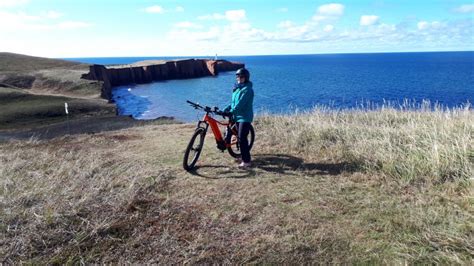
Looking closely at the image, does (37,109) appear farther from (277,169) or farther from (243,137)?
(277,169)

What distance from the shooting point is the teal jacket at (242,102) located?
7.17 meters

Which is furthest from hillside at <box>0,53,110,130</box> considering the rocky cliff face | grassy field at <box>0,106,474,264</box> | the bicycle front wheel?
the bicycle front wheel

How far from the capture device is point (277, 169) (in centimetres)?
730

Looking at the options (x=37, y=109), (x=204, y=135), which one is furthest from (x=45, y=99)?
(x=204, y=135)

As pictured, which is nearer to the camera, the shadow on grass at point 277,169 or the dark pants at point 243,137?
the shadow on grass at point 277,169

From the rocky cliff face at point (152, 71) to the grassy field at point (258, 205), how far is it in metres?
41.7

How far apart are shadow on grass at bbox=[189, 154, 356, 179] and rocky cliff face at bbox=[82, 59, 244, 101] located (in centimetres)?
4162

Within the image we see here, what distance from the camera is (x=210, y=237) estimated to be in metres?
4.68

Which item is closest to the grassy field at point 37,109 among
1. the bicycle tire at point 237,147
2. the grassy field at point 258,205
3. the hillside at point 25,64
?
the grassy field at point 258,205

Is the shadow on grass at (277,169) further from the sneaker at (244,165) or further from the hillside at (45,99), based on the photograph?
the hillside at (45,99)

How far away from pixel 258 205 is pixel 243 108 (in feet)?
7.76

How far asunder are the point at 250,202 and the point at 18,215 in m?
3.16

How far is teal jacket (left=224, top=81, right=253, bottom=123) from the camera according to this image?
717 cm

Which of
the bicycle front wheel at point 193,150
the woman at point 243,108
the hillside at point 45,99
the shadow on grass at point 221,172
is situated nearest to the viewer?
the shadow on grass at point 221,172
